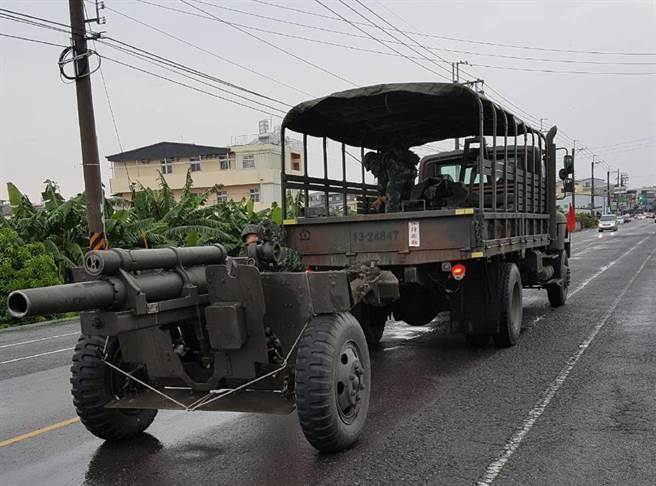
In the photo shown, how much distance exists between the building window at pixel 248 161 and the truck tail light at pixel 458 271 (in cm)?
5496

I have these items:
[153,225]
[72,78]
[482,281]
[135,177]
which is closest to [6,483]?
[482,281]

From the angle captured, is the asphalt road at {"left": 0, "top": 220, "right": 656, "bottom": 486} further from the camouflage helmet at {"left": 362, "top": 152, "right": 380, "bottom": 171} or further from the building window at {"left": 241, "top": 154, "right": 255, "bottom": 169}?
the building window at {"left": 241, "top": 154, "right": 255, "bottom": 169}

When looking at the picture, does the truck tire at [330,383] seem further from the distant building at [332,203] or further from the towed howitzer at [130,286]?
the distant building at [332,203]

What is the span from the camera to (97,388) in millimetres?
5230

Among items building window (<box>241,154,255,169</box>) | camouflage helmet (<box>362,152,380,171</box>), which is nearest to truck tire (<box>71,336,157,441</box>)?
camouflage helmet (<box>362,152,380,171</box>)

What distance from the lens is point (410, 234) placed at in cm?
750

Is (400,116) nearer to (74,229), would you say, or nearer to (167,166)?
(74,229)

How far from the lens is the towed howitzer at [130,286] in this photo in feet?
12.9

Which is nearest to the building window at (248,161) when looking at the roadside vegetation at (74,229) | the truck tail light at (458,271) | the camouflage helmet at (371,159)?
the roadside vegetation at (74,229)

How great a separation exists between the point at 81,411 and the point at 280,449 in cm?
153

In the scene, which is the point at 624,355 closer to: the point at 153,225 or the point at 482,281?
the point at 482,281

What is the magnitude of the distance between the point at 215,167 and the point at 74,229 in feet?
145

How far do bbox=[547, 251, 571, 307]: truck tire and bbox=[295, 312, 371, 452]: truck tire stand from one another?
7.87 m

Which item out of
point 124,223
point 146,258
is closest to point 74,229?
point 124,223
